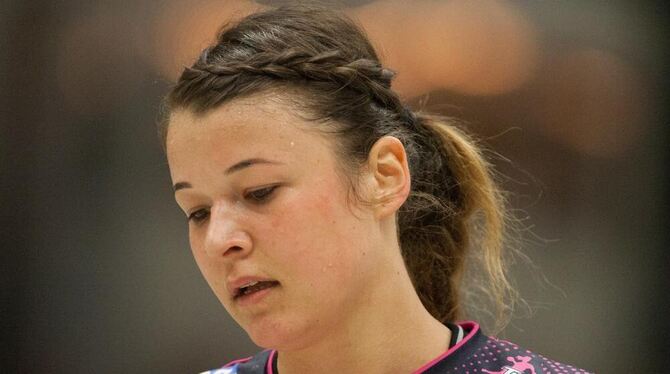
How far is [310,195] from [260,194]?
9 cm

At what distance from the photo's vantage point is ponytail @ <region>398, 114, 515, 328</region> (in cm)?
190

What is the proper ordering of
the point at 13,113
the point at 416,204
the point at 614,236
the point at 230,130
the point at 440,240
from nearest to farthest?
1. the point at 230,130
2. the point at 416,204
3. the point at 440,240
4. the point at 13,113
5. the point at 614,236

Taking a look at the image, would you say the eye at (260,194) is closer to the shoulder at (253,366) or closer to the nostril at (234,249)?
the nostril at (234,249)

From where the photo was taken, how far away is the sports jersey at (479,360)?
5.75ft

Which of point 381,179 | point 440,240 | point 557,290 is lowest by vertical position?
point 557,290

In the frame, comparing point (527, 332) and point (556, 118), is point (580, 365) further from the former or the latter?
point (556, 118)

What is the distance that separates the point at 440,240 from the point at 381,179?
366mm

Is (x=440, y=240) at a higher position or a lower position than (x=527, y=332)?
higher

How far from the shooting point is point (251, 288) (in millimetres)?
1614

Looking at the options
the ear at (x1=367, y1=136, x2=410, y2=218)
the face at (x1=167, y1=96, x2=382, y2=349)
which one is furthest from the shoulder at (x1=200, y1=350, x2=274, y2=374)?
the ear at (x1=367, y1=136, x2=410, y2=218)

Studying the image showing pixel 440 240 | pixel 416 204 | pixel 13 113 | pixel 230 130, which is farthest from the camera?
pixel 13 113

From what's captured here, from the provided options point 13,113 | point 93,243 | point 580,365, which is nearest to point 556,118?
point 580,365

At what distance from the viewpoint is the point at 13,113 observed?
2.86m

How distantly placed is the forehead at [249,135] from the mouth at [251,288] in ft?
0.69
